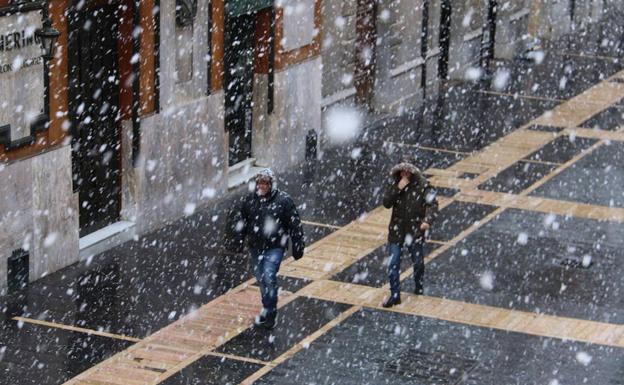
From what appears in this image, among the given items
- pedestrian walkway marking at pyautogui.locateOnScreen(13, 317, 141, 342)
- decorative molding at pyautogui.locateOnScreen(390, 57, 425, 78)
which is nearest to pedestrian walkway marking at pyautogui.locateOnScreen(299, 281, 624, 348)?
pedestrian walkway marking at pyautogui.locateOnScreen(13, 317, 141, 342)

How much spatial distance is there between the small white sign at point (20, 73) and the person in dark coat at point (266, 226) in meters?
2.93

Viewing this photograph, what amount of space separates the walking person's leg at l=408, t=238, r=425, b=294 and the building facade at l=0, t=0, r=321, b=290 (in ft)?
13.0

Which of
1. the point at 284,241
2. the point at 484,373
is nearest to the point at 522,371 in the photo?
the point at 484,373

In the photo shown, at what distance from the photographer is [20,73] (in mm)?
16125

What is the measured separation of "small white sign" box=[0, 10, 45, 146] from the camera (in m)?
15.8

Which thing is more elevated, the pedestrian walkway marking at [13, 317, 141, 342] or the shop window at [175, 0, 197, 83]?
the shop window at [175, 0, 197, 83]

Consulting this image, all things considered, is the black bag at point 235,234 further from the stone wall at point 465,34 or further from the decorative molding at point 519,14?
the decorative molding at point 519,14

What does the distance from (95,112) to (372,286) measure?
409cm

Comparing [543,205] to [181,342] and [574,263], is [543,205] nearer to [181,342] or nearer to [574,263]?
[574,263]

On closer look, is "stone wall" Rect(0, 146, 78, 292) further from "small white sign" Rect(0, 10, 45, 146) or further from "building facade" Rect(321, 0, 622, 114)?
"building facade" Rect(321, 0, 622, 114)

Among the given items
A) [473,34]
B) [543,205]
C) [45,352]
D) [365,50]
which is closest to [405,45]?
[365,50]

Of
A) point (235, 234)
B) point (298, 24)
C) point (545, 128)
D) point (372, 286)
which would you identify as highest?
point (235, 234)

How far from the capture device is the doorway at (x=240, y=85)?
21.8 metres

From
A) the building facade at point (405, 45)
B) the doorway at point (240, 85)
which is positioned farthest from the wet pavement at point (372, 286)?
the building facade at point (405, 45)
